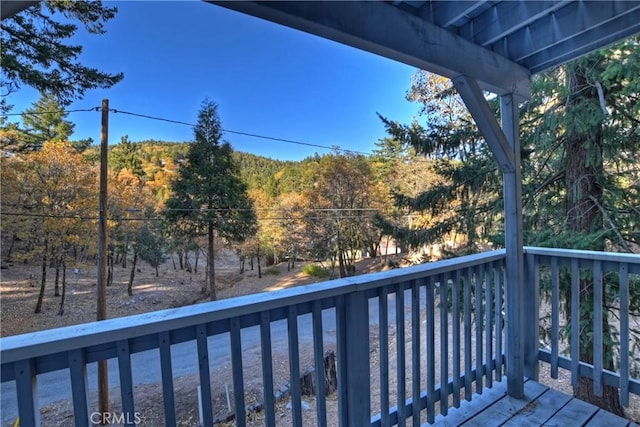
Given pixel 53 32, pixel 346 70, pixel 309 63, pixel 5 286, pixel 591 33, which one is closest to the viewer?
pixel 591 33

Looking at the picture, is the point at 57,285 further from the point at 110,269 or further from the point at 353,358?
the point at 353,358

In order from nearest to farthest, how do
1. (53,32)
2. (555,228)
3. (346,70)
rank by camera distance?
(555,228)
(53,32)
(346,70)

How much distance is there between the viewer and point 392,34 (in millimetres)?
1366

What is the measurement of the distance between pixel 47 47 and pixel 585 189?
23.6 feet

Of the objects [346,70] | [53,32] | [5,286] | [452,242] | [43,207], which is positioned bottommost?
[5,286]

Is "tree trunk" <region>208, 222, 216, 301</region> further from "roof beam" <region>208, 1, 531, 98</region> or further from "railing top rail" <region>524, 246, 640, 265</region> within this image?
"roof beam" <region>208, 1, 531, 98</region>

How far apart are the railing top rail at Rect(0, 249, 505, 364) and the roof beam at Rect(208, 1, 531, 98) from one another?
0.97 meters

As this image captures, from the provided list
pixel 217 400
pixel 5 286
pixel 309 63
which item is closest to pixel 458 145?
pixel 217 400

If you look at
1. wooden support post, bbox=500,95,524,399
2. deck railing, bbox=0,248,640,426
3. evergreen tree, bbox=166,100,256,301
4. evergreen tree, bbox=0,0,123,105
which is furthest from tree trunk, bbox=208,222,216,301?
wooden support post, bbox=500,95,524,399

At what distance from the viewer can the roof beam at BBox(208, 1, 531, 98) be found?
3.66 ft

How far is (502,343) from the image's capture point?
2.19 m

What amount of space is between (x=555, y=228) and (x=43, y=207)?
43.7 feet

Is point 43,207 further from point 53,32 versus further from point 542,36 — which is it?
point 542,36

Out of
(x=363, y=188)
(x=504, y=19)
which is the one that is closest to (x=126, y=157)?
(x=363, y=188)
